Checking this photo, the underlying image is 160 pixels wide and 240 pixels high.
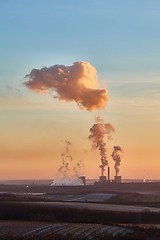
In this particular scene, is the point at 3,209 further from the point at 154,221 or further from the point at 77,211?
the point at 154,221

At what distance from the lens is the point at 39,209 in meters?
62.5

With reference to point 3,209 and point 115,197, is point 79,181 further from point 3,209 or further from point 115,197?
point 3,209

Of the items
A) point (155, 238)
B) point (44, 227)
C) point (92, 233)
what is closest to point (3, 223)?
point (44, 227)

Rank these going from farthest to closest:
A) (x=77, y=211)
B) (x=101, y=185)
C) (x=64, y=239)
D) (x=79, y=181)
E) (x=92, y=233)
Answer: (x=79, y=181), (x=101, y=185), (x=77, y=211), (x=92, y=233), (x=64, y=239)

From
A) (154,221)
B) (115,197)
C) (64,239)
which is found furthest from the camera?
(115,197)

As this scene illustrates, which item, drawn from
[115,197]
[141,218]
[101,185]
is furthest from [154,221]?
[101,185]

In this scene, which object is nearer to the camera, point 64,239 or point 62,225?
point 64,239

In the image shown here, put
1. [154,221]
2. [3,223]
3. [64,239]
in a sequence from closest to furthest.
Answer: [64,239] < [3,223] < [154,221]

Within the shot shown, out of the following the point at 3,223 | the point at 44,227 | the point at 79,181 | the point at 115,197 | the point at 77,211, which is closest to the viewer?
the point at 44,227

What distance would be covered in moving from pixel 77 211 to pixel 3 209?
9.16m

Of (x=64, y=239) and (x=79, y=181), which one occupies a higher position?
(x=79, y=181)

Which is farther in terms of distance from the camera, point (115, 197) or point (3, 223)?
point (115, 197)

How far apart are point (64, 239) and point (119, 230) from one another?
7423 millimetres

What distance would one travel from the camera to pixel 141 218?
58406mm
